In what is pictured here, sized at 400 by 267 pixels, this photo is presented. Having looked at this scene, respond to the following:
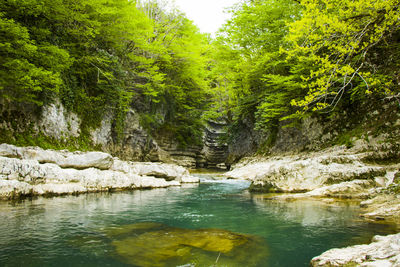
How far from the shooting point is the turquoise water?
3920mm

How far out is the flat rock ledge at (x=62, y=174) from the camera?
26.5 feet

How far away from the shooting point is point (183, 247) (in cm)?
429

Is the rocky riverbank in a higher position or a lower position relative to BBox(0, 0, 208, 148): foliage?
lower

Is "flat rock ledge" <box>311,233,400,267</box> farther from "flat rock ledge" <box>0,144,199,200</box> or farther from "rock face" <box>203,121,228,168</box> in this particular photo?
"rock face" <box>203,121,228,168</box>

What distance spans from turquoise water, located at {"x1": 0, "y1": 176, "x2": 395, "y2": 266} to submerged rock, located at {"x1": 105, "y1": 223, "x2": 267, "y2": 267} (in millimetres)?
190

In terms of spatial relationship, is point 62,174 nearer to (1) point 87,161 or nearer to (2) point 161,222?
(1) point 87,161

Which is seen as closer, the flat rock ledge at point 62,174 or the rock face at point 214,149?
the flat rock ledge at point 62,174

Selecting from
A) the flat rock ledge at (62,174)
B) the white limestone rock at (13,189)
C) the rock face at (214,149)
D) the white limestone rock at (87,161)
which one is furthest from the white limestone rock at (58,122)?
the rock face at (214,149)

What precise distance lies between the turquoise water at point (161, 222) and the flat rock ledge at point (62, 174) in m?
0.67

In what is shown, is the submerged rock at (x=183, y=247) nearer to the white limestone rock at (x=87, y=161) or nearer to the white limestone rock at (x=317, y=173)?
the white limestone rock at (x=317, y=173)

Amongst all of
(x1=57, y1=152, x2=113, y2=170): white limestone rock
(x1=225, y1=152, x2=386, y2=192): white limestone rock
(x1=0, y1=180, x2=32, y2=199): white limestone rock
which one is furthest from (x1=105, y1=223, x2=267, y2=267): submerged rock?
(x1=57, y1=152, x2=113, y2=170): white limestone rock

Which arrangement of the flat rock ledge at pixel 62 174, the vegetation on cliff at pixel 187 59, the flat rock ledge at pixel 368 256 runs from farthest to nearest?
1. the flat rock ledge at pixel 62 174
2. the vegetation on cliff at pixel 187 59
3. the flat rock ledge at pixel 368 256

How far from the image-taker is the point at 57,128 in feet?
44.2

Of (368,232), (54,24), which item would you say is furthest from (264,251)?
(54,24)
